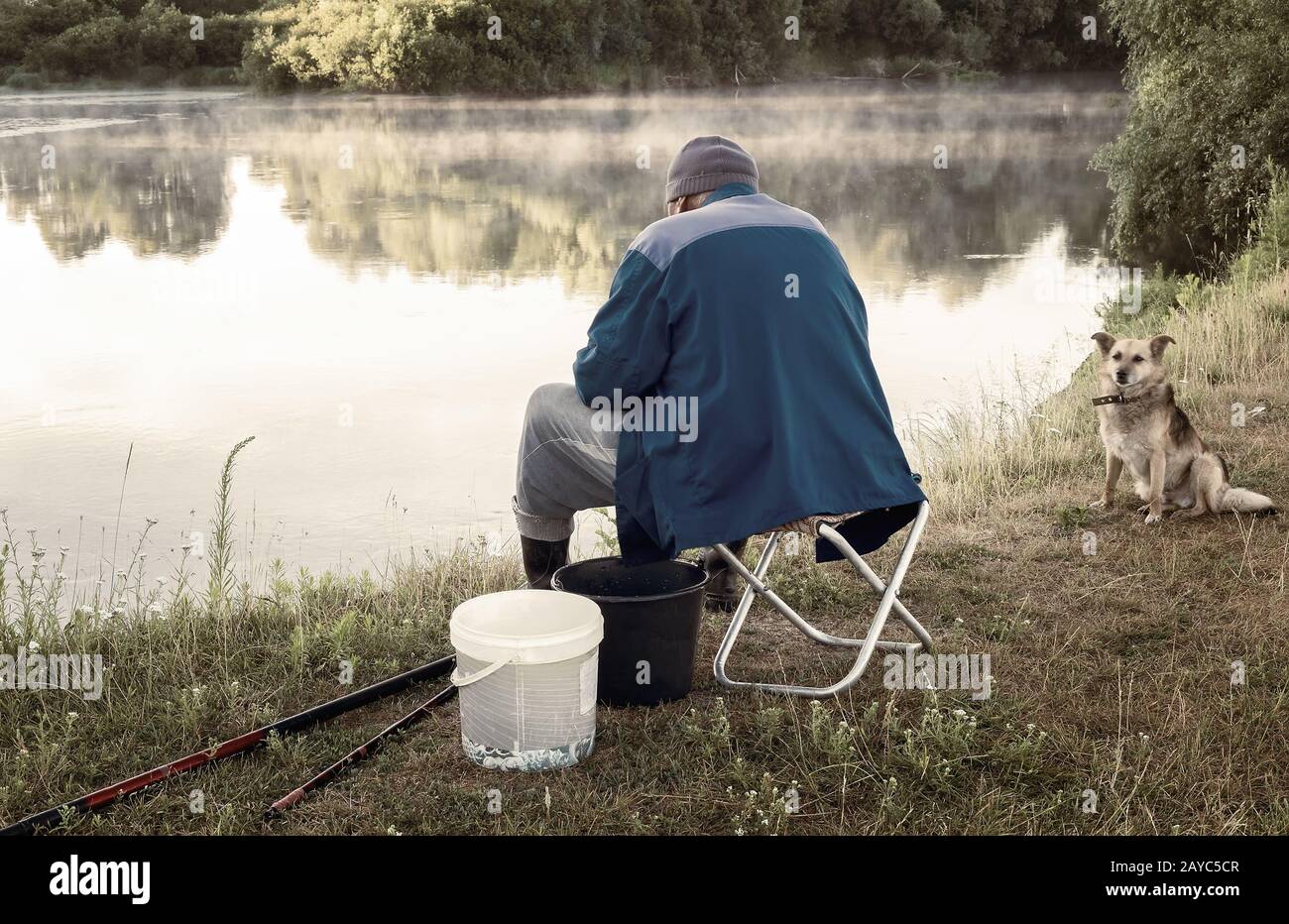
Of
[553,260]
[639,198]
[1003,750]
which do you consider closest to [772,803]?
[1003,750]

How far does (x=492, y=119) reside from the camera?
3097 cm

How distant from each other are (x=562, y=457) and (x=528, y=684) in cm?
67

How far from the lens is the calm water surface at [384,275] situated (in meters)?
8.81

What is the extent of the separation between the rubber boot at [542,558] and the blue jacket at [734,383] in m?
0.49

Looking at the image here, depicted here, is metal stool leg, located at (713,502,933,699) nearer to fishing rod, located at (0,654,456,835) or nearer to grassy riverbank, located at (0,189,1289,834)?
grassy riverbank, located at (0,189,1289,834)

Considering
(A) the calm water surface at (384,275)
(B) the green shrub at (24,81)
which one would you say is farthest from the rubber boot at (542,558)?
(B) the green shrub at (24,81)

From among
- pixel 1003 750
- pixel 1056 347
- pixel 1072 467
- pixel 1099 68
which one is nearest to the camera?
pixel 1003 750

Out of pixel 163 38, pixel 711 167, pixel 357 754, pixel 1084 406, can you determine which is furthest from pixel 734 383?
pixel 163 38

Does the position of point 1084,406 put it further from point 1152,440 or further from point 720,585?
point 720,585

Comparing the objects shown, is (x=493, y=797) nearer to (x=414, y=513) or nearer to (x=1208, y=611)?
(x=1208, y=611)

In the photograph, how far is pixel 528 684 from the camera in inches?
111

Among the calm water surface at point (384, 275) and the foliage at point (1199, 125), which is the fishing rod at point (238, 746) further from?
the foliage at point (1199, 125)

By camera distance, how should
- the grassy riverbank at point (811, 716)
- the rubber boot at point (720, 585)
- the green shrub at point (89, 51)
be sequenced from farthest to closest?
the green shrub at point (89, 51) < the rubber boot at point (720, 585) < the grassy riverbank at point (811, 716)
